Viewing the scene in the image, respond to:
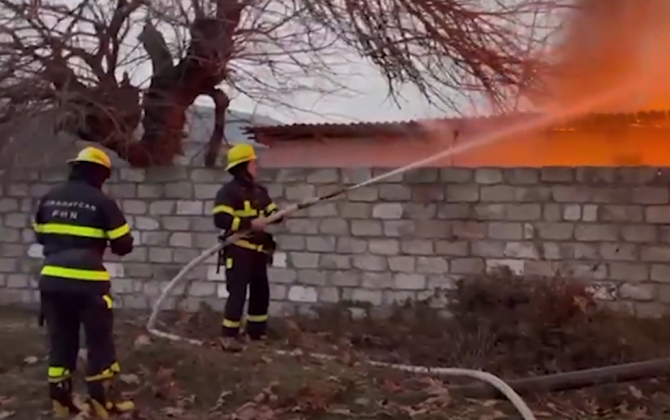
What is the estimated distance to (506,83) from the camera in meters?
9.47

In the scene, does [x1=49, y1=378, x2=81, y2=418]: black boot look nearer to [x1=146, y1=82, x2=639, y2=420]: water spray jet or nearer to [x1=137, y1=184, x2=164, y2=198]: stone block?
[x1=146, y1=82, x2=639, y2=420]: water spray jet

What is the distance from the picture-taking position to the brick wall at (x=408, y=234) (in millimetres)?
7492

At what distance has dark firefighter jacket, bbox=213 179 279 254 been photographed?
700 centimetres

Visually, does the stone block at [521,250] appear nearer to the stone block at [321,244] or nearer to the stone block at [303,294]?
the stone block at [321,244]

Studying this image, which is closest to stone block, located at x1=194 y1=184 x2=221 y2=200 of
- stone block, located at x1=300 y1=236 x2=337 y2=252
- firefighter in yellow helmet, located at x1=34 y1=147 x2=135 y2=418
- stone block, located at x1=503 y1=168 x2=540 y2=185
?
stone block, located at x1=300 y1=236 x2=337 y2=252

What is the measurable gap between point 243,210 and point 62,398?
2351 mm

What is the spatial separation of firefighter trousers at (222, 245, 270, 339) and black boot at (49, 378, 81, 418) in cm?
199

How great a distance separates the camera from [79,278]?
17.0 ft

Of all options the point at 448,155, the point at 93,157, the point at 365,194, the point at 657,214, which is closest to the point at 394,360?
the point at 365,194

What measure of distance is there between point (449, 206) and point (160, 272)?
3.20 meters

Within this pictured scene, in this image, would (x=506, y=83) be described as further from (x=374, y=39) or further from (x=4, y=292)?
(x=4, y=292)

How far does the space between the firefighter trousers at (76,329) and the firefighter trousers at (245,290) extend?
1879 millimetres

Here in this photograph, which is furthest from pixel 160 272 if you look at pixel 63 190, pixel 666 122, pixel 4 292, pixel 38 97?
pixel 666 122

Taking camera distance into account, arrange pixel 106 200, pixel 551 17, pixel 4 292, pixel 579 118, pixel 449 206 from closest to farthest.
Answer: pixel 106 200 → pixel 449 206 → pixel 551 17 → pixel 4 292 → pixel 579 118
